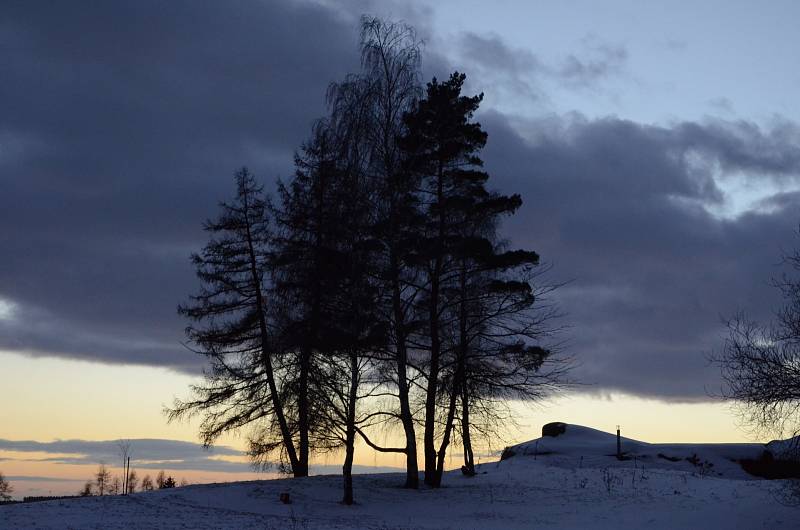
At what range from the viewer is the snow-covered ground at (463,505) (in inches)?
850

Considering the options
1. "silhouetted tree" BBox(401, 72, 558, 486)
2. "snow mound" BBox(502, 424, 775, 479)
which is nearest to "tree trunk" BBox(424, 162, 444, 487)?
"silhouetted tree" BBox(401, 72, 558, 486)

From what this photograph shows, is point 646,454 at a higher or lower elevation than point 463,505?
higher

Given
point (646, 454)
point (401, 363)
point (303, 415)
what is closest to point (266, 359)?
point (303, 415)

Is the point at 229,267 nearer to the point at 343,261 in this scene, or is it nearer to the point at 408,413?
the point at 343,261

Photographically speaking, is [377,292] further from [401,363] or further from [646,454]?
[646,454]

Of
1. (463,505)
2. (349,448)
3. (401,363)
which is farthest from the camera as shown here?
(401,363)

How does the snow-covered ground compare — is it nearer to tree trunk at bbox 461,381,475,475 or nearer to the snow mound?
tree trunk at bbox 461,381,475,475

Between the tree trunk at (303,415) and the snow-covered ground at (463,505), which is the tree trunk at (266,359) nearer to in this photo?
the tree trunk at (303,415)

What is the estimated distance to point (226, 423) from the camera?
3133 cm

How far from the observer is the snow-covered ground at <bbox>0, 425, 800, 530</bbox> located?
21578mm

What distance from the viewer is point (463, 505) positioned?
2603 cm

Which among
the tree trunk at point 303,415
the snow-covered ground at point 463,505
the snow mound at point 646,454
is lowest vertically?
the snow-covered ground at point 463,505

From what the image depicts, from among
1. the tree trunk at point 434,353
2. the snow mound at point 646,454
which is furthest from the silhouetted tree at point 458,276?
the snow mound at point 646,454

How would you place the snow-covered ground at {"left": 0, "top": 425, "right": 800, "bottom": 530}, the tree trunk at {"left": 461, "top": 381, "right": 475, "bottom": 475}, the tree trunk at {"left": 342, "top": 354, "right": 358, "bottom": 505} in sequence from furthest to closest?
the tree trunk at {"left": 461, "top": 381, "right": 475, "bottom": 475} → the tree trunk at {"left": 342, "top": 354, "right": 358, "bottom": 505} → the snow-covered ground at {"left": 0, "top": 425, "right": 800, "bottom": 530}
